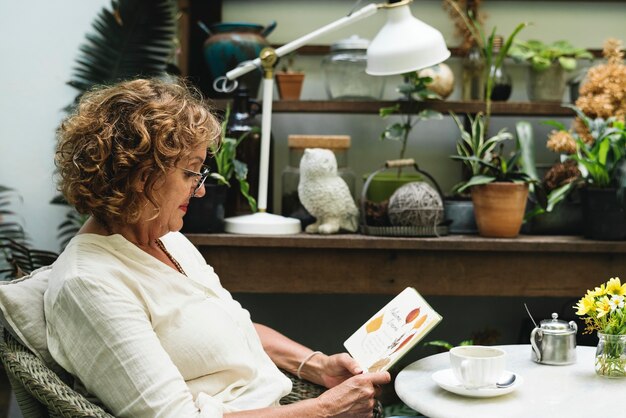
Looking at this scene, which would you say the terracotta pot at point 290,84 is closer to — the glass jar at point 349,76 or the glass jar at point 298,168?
the glass jar at point 349,76

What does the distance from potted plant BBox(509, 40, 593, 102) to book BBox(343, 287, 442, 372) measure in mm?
1490

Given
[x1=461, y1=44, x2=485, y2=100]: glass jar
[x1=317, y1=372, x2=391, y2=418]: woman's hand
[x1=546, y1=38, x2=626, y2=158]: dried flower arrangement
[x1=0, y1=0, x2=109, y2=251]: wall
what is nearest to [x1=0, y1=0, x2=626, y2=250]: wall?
[x1=0, y1=0, x2=109, y2=251]: wall

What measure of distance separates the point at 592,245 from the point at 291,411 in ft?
4.69

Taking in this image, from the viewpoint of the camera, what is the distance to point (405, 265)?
8.41 feet

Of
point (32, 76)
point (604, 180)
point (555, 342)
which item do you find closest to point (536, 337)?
point (555, 342)

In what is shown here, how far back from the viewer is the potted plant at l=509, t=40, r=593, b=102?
113 inches

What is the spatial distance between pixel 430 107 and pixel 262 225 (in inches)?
29.7

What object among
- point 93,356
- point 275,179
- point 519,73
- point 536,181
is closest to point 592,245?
point 536,181

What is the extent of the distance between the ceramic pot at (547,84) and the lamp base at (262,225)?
1.03 m

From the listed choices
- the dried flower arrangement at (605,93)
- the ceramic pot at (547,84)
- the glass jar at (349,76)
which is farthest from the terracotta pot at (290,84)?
the dried flower arrangement at (605,93)


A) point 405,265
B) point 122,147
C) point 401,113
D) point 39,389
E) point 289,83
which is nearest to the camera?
point 39,389

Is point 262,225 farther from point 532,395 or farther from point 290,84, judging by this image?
point 532,395

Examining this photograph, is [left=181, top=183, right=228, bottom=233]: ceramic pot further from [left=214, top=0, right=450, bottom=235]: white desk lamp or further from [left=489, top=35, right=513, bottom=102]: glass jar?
[left=489, top=35, right=513, bottom=102]: glass jar

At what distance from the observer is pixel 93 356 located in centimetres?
131
